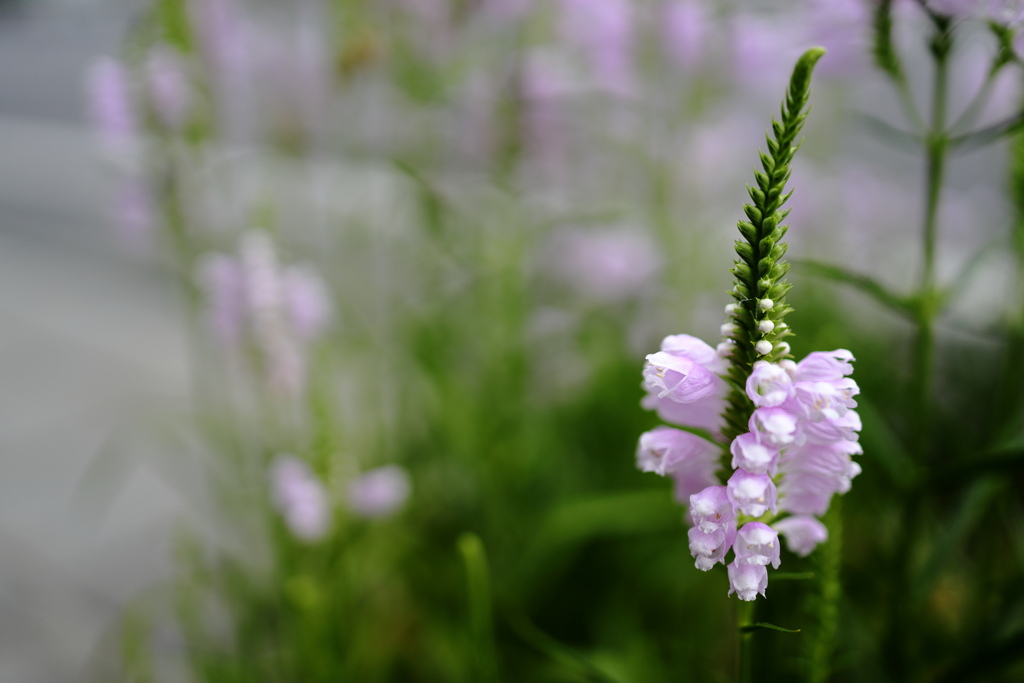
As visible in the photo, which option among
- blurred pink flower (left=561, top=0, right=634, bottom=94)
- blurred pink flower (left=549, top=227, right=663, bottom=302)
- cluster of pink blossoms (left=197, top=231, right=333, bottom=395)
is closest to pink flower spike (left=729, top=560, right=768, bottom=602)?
cluster of pink blossoms (left=197, top=231, right=333, bottom=395)

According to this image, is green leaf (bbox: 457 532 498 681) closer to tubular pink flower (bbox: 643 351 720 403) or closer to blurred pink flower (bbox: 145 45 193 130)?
tubular pink flower (bbox: 643 351 720 403)

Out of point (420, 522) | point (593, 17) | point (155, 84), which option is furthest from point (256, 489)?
point (593, 17)

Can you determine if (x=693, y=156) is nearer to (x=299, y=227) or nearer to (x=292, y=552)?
(x=292, y=552)

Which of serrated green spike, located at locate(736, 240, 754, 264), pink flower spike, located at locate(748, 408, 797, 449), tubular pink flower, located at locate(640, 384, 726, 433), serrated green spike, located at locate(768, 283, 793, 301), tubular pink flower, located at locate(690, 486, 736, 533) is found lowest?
tubular pink flower, located at locate(690, 486, 736, 533)

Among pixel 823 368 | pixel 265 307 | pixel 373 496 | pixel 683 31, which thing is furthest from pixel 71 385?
pixel 823 368

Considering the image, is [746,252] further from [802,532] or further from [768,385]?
[802,532]
